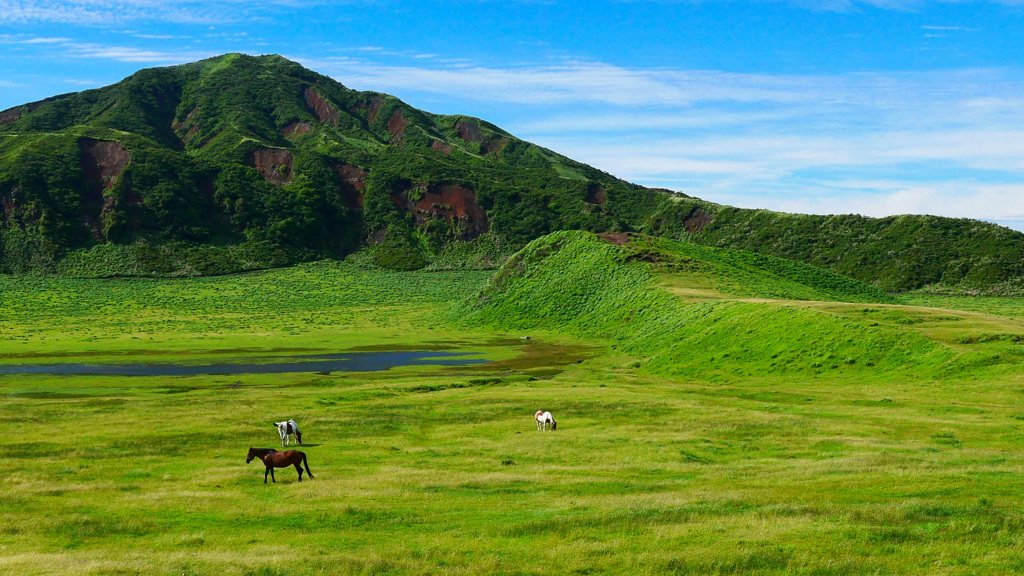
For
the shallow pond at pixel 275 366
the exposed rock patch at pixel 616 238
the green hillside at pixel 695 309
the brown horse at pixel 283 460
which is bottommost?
the shallow pond at pixel 275 366

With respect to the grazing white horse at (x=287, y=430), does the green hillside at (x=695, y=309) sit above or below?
above

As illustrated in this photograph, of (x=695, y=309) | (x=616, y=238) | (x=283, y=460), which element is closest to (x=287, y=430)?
(x=283, y=460)

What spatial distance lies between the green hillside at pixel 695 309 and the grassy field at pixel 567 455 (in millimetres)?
526

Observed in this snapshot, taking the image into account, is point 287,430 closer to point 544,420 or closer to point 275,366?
point 544,420

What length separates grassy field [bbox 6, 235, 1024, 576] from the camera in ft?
76.2

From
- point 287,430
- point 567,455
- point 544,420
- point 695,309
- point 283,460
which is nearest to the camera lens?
point 283,460

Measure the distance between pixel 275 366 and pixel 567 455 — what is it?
54277 mm

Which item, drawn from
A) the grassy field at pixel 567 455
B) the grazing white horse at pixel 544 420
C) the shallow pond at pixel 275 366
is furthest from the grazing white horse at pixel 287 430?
the shallow pond at pixel 275 366

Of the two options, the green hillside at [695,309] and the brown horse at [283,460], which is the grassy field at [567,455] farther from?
the brown horse at [283,460]

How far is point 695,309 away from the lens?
101500 millimetres

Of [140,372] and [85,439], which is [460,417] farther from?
[140,372]

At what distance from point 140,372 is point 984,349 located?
82.5 m

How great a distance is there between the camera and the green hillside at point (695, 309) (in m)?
75.4

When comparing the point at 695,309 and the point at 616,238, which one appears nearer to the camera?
the point at 695,309
